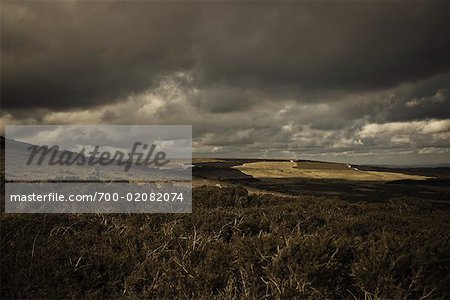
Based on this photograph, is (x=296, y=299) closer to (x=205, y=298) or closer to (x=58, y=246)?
(x=205, y=298)

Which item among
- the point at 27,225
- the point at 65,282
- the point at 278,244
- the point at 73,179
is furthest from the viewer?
the point at 73,179

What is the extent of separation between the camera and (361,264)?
614 centimetres

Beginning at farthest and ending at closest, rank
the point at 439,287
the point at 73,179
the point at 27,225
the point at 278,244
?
the point at 73,179
the point at 27,225
the point at 278,244
the point at 439,287

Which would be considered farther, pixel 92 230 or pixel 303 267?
pixel 92 230

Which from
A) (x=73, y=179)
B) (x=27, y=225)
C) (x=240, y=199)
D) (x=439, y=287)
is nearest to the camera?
(x=439, y=287)

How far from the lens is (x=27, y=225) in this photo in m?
8.96

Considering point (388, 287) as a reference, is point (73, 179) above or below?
above

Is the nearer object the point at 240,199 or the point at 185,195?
the point at 185,195

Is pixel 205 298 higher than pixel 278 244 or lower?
lower

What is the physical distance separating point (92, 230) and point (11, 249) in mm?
2318

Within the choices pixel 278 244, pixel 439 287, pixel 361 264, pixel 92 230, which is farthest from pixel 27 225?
pixel 439 287

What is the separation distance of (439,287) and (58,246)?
22.7ft

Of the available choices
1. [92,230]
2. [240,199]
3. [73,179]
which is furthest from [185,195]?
[92,230]

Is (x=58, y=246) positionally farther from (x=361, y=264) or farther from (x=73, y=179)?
(x=73, y=179)
